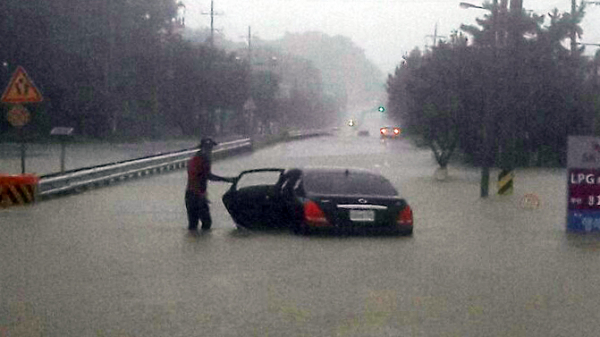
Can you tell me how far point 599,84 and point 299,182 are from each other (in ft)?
135

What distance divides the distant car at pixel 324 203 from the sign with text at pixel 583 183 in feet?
11.7

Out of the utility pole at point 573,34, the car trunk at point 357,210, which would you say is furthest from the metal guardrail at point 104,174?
the utility pole at point 573,34

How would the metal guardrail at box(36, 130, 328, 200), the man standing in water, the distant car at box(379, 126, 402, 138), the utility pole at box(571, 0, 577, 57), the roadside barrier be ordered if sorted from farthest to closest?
the distant car at box(379, 126, 402, 138), the utility pole at box(571, 0, 577, 57), the metal guardrail at box(36, 130, 328, 200), the roadside barrier, the man standing in water

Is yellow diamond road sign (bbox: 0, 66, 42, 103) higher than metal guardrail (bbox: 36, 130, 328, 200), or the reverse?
yellow diamond road sign (bbox: 0, 66, 42, 103)

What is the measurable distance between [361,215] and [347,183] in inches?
44.2

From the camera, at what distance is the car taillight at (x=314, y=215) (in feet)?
64.8

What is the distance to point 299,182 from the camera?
20.9m

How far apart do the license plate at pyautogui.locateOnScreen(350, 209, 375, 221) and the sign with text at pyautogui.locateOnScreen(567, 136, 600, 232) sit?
4.36 meters

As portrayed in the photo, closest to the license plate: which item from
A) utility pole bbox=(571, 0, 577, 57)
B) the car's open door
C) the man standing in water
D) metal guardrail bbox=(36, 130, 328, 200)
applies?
the car's open door

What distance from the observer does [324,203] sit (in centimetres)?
1980

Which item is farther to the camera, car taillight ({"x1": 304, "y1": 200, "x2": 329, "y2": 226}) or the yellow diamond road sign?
the yellow diamond road sign

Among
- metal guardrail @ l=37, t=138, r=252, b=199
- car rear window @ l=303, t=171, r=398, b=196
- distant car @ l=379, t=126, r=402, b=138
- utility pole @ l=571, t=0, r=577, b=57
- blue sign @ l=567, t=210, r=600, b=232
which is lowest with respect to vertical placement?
distant car @ l=379, t=126, r=402, b=138

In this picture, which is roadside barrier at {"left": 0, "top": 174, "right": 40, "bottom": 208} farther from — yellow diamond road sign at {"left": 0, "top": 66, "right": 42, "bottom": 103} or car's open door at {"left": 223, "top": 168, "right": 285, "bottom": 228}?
car's open door at {"left": 223, "top": 168, "right": 285, "bottom": 228}

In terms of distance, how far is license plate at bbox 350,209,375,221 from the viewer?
64.8ft
